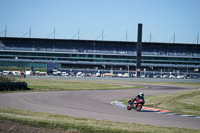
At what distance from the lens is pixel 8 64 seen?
113m

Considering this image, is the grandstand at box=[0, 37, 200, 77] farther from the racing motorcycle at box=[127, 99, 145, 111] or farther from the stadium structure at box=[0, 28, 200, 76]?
the racing motorcycle at box=[127, 99, 145, 111]

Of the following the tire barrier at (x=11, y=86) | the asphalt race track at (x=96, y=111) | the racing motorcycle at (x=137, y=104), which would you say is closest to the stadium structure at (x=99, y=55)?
the tire barrier at (x=11, y=86)

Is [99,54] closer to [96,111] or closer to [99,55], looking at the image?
[99,55]

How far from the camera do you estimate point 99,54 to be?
416 feet

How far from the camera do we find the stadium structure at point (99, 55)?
4875 inches

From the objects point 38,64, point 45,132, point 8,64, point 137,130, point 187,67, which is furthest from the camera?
point 187,67

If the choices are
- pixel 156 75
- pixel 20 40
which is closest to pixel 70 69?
pixel 20 40

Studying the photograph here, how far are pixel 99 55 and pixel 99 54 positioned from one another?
1.53ft

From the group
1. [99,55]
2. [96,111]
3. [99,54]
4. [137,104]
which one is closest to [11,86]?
[96,111]

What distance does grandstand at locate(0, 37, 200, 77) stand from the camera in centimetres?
12388

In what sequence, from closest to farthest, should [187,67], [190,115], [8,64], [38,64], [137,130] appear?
[137,130], [190,115], [8,64], [38,64], [187,67]

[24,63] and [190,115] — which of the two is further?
[24,63]

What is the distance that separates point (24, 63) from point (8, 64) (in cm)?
764

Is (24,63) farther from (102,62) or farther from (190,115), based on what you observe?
(190,115)
